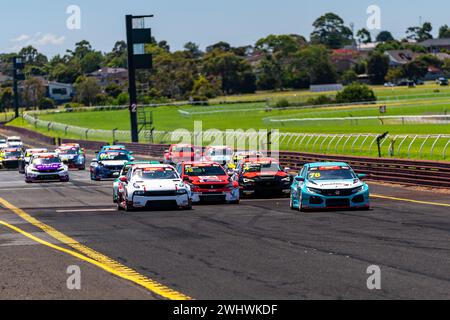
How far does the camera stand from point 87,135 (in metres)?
98.2

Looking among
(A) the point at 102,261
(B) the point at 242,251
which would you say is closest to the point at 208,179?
(B) the point at 242,251

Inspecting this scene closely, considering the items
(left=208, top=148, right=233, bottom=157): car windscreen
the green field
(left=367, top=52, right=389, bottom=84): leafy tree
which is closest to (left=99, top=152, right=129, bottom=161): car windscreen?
(left=208, top=148, right=233, bottom=157): car windscreen

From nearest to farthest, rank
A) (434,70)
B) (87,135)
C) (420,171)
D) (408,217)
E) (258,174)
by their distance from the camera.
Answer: (408,217) → (258,174) → (420,171) → (87,135) → (434,70)

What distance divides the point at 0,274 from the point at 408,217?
37.2ft

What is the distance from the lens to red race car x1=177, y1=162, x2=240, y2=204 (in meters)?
27.6

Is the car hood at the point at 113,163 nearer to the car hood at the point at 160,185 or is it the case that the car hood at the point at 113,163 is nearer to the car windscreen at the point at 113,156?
the car windscreen at the point at 113,156

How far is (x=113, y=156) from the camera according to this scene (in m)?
42.6

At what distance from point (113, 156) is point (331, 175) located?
19.1m

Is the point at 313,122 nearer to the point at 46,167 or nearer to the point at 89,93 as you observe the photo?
the point at 46,167

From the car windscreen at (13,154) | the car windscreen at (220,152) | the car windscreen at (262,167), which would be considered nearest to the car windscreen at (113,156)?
the car windscreen at (220,152)

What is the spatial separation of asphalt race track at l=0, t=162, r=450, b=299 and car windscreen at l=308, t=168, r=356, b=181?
1.12 m
